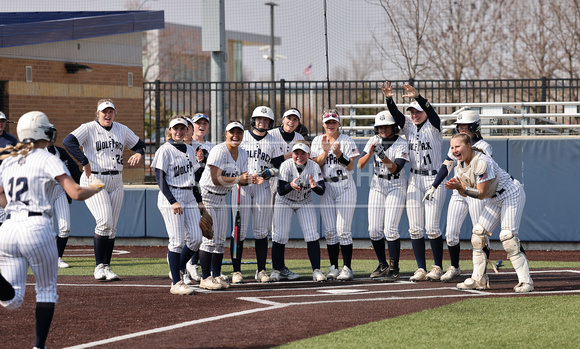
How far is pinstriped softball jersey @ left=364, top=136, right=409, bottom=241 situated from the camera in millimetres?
8820

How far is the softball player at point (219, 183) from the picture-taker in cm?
837

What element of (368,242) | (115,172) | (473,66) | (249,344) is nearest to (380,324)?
(249,344)

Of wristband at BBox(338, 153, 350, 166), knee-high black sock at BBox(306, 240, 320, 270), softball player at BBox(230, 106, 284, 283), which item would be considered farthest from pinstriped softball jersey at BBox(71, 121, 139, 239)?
wristband at BBox(338, 153, 350, 166)

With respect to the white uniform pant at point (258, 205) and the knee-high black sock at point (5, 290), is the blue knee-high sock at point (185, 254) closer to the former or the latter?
the white uniform pant at point (258, 205)

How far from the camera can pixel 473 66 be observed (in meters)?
26.3

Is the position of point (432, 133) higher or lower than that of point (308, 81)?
lower

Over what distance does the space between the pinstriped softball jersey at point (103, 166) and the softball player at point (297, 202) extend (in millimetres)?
2119

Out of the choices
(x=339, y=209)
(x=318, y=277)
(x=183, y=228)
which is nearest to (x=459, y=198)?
(x=339, y=209)

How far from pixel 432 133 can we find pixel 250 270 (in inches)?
133

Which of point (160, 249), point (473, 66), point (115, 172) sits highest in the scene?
point (473, 66)

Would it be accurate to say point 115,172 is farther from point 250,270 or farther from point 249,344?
point 249,344

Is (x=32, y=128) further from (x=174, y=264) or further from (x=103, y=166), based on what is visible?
(x=103, y=166)

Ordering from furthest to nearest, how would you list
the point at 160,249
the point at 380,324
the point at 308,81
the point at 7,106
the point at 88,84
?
1. the point at 88,84
2. the point at 7,106
3. the point at 308,81
4. the point at 160,249
5. the point at 380,324

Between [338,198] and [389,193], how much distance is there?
64 cm
